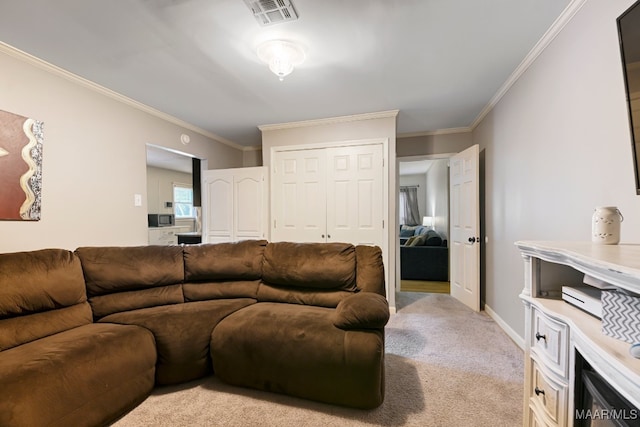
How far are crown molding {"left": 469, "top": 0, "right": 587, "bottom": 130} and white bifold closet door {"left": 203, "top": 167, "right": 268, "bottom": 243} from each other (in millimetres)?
3047

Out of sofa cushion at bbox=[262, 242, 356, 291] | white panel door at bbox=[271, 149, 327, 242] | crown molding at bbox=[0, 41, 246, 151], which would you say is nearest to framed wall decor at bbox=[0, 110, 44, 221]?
crown molding at bbox=[0, 41, 246, 151]

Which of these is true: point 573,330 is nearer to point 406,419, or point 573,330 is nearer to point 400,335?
point 406,419

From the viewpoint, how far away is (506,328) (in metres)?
2.95

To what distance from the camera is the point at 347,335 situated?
5.88 feet

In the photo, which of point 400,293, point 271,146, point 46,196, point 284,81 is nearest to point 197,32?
point 284,81

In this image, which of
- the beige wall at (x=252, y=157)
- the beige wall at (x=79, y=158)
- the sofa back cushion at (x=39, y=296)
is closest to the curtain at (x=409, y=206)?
the beige wall at (x=252, y=157)

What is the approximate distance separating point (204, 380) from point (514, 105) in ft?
11.9

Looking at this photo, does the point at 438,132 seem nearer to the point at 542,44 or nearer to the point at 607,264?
the point at 542,44

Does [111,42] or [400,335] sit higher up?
[111,42]

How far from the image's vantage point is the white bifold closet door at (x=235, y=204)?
4195 millimetres

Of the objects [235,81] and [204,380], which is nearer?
[204,380]

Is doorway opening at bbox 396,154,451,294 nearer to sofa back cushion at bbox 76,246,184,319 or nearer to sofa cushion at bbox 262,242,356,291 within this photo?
sofa cushion at bbox 262,242,356,291

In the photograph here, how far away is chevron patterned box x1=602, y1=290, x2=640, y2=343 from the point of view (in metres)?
0.81

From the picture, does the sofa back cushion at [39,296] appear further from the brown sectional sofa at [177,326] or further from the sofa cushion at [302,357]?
the sofa cushion at [302,357]
